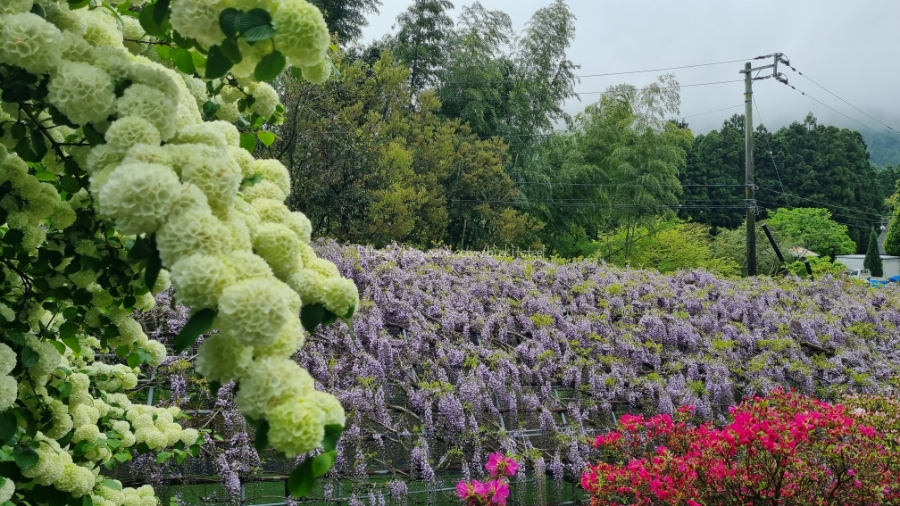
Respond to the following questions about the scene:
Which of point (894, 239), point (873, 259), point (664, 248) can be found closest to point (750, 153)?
point (664, 248)

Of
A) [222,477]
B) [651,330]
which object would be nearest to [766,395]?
[651,330]

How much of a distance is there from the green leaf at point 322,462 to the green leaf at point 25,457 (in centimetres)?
96

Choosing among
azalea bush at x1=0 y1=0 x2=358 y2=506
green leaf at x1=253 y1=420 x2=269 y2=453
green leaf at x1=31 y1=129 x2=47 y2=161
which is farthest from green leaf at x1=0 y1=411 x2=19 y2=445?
green leaf at x1=253 y1=420 x2=269 y2=453

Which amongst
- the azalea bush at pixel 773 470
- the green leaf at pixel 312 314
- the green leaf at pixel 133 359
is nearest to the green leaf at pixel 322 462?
the green leaf at pixel 312 314

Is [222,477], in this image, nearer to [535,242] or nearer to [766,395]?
[766,395]

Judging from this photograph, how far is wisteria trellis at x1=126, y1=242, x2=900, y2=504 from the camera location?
4.34 meters

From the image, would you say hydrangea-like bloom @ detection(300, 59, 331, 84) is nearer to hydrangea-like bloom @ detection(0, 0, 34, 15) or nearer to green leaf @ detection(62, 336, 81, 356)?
hydrangea-like bloom @ detection(0, 0, 34, 15)

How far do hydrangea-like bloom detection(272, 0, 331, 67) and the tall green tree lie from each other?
1917 centimetres

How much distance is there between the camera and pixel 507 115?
21.0 metres

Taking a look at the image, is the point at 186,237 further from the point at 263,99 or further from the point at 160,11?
the point at 263,99

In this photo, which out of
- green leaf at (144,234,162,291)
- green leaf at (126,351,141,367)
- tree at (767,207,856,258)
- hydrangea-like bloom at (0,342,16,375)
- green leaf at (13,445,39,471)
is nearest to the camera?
green leaf at (144,234,162,291)

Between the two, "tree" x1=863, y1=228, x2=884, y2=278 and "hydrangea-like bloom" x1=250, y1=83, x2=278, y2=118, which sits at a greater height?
"tree" x1=863, y1=228, x2=884, y2=278

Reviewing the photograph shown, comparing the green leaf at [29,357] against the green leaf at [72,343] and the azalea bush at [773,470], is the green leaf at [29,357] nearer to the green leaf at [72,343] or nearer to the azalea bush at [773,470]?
the green leaf at [72,343]

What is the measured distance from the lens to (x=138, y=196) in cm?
97
